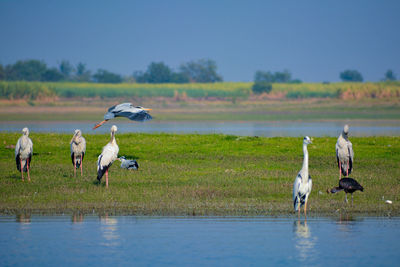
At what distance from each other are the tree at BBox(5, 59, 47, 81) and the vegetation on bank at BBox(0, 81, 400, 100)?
509 inches

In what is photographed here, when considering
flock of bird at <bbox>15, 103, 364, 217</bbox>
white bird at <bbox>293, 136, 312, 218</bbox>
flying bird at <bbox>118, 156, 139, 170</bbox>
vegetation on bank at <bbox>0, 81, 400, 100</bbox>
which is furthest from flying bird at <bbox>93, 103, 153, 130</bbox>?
vegetation on bank at <bbox>0, 81, 400, 100</bbox>

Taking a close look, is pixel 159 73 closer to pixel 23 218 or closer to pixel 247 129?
pixel 247 129

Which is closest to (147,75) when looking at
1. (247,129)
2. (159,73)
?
(159,73)

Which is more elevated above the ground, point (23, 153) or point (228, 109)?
point (228, 109)

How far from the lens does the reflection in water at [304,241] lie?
11555 mm

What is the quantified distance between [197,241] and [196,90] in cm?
9964

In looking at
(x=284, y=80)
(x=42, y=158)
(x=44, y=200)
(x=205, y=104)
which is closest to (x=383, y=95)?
(x=205, y=104)

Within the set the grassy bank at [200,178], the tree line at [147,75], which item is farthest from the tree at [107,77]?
the grassy bank at [200,178]

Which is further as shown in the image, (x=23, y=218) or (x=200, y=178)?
(x=200, y=178)

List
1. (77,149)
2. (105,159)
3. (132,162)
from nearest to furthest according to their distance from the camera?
(105,159) < (77,149) < (132,162)

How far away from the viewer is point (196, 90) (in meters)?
112

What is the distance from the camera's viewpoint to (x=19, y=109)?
84.1 m

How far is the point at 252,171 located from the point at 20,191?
715 centimetres

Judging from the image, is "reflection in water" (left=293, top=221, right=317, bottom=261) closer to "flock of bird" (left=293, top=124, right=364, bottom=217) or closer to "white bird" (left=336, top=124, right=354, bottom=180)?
"flock of bird" (left=293, top=124, right=364, bottom=217)
